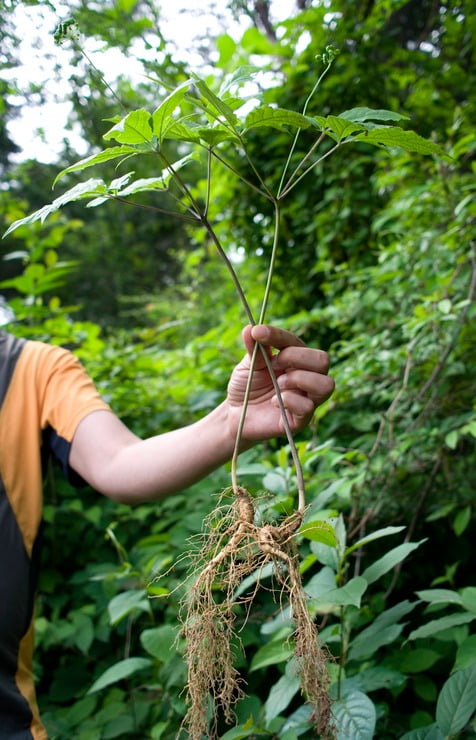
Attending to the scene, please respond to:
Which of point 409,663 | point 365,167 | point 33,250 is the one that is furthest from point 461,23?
point 409,663

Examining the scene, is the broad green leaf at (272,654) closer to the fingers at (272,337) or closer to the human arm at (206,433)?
the human arm at (206,433)

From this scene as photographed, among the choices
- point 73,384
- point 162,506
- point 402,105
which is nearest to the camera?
point 73,384

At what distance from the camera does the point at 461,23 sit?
3.19 meters

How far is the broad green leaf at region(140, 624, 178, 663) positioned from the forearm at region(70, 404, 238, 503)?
339mm

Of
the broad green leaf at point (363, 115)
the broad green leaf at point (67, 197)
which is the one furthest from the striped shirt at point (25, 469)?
the broad green leaf at point (363, 115)

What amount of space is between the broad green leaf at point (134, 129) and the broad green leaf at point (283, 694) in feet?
3.01

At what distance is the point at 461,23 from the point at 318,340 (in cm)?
191

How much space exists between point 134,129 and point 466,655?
1.06m

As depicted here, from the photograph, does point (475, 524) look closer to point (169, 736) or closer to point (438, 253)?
point (438, 253)

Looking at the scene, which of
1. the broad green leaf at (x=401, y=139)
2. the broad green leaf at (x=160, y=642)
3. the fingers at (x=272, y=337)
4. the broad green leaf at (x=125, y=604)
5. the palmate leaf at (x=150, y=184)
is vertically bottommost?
the broad green leaf at (x=160, y=642)

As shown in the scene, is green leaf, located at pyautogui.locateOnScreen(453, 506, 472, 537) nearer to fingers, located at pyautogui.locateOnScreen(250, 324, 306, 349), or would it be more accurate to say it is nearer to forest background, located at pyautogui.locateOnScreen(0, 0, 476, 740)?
forest background, located at pyautogui.locateOnScreen(0, 0, 476, 740)

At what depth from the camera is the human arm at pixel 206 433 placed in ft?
3.25

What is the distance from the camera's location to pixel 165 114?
30.1 inches

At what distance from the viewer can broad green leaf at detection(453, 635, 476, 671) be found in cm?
107
